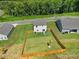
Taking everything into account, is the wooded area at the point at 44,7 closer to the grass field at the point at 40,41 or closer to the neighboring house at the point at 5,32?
the grass field at the point at 40,41

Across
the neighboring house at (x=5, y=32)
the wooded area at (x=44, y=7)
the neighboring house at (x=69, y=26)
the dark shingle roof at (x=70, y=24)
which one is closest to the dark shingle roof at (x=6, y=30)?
the neighboring house at (x=5, y=32)

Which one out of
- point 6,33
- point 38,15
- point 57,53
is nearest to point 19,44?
point 6,33

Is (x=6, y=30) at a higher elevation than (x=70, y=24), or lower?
lower

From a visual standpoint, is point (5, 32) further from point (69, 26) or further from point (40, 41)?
point (69, 26)

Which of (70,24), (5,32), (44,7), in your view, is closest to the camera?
(5,32)

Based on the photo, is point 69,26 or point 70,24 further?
point 70,24

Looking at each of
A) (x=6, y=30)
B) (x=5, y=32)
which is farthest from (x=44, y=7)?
(x=5, y=32)

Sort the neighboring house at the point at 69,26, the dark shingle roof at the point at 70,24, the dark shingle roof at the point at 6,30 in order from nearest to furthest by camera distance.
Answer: the dark shingle roof at the point at 6,30 → the neighboring house at the point at 69,26 → the dark shingle roof at the point at 70,24

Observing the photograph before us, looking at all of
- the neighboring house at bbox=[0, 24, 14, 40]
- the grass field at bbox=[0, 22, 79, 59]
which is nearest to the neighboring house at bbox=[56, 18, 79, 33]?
the grass field at bbox=[0, 22, 79, 59]

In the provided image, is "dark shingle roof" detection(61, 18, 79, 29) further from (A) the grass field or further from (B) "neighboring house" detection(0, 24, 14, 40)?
(B) "neighboring house" detection(0, 24, 14, 40)

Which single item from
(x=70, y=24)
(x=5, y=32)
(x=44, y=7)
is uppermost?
(x=70, y=24)

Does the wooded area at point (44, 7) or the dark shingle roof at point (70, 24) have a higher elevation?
the dark shingle roof at point (70, 24)

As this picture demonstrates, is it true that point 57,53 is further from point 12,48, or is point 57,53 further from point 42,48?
point 12,48

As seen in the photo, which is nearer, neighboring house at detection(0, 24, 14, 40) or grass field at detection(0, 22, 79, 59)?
grass field at detection(0, 22, 79, 59)
